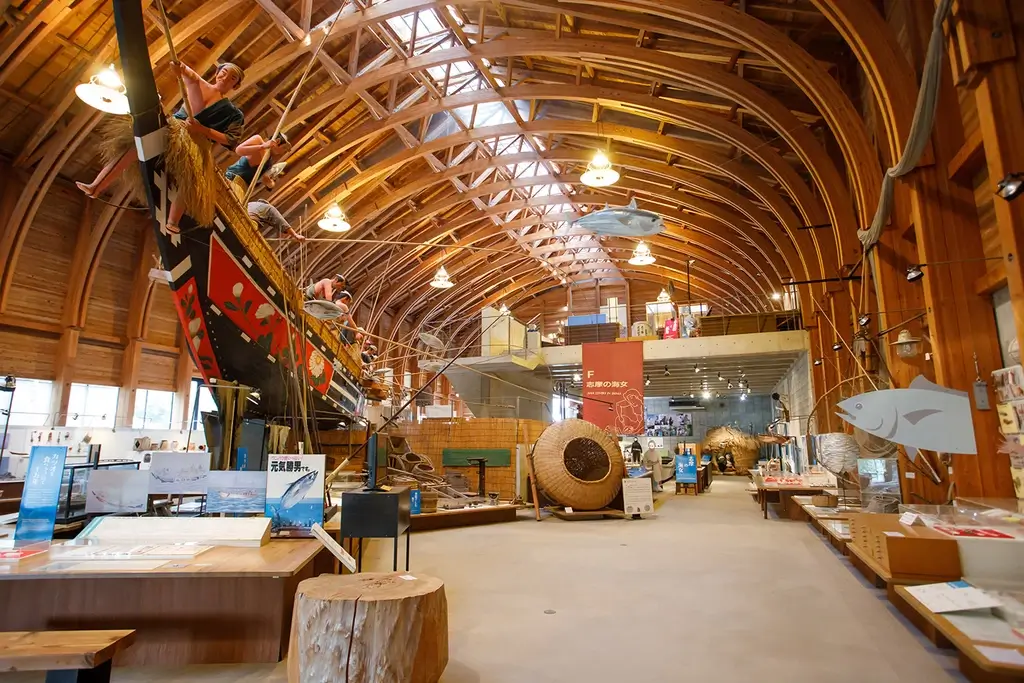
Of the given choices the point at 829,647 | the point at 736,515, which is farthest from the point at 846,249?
the point at 829,647

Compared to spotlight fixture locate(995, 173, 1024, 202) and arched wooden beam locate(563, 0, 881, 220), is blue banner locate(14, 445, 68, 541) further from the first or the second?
arched wooden beam locate(563, 0, 881, 220)

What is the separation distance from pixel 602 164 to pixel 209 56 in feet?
20.9

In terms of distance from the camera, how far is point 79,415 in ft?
33.4

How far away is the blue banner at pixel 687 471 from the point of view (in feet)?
39.8

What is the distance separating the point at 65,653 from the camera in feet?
6.16

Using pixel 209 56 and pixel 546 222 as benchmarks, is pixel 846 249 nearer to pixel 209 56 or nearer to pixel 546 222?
pixel 209 56

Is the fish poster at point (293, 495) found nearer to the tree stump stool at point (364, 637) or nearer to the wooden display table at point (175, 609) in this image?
the wooden display table at point (175, 609)

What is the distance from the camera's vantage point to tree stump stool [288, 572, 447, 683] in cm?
213

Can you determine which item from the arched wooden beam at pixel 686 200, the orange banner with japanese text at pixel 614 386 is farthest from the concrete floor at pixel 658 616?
the arched wooden beam at pixel 686 200

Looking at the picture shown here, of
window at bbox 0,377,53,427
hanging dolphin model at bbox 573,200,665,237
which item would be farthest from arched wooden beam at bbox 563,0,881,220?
window at bbox 0,377,53,427

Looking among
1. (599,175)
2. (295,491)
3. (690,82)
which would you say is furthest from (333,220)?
(295,491)

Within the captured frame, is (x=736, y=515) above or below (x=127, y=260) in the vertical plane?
below

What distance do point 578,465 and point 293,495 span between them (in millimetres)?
5746

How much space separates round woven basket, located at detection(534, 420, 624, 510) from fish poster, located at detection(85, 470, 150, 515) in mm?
5527
